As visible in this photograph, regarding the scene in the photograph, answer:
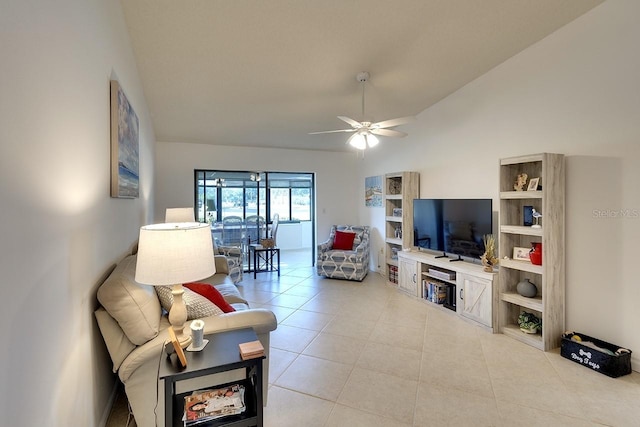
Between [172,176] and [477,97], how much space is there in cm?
515

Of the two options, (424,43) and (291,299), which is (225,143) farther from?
(424,43)

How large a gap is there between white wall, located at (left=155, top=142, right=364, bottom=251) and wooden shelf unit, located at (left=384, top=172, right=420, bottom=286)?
4.14 feet

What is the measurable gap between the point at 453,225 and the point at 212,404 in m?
3.43

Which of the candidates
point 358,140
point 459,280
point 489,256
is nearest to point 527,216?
point 489,256

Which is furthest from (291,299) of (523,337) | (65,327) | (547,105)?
(547,105)

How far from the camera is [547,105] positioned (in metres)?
3.02

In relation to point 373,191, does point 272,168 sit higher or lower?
higher

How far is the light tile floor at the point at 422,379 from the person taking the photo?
6.47ft

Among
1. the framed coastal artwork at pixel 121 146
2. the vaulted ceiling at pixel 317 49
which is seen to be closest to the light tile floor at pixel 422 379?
the framed coastal artwork at pixel 121 146

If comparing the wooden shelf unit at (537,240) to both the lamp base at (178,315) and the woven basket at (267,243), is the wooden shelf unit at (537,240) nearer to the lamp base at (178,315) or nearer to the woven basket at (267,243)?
the lamp base at (178,315)

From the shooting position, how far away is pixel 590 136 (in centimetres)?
270

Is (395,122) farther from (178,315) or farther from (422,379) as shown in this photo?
(178,315)

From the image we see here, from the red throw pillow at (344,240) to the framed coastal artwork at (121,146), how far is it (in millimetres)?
3839

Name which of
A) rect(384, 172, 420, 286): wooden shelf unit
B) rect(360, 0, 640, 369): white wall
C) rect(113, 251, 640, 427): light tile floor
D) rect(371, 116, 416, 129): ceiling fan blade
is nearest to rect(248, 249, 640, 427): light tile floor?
rect(113, 251, 640, 427): light tile floor
